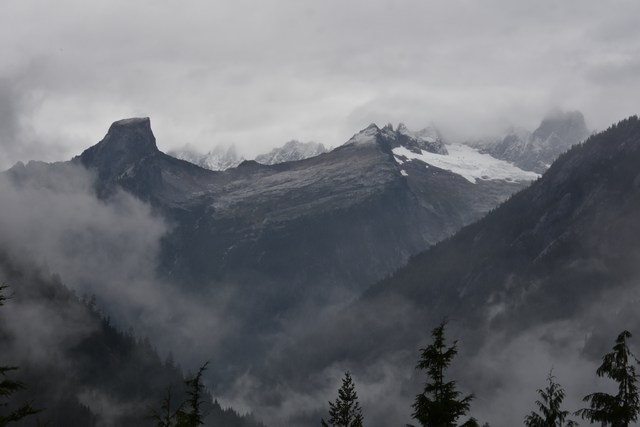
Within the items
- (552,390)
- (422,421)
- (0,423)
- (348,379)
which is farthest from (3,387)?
(348,379)

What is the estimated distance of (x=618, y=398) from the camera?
1618 inches

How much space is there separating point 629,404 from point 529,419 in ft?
16.2

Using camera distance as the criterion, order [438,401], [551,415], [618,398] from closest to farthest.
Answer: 1. [618,398]
2. [551,415]
3. [438,401]

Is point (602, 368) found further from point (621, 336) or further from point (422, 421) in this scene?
point (422, 421)

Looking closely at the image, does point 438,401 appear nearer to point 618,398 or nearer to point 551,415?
point 551,415

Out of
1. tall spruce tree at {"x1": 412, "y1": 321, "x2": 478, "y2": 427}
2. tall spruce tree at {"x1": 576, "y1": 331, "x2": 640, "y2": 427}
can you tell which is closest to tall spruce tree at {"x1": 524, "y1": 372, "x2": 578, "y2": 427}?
tall spruce tree at {"x1": 576, "y1": 331, "x2": 640, "y2": 427}

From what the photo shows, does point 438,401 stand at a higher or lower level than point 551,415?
higher

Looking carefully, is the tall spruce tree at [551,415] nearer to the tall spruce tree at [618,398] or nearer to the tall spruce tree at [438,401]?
the tall spruce tree at [618,398]

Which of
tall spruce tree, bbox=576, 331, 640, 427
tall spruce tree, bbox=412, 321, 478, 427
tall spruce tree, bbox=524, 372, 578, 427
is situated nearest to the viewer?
tall spruce tree, bbox=576, 331, 640, 427

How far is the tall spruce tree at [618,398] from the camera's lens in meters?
40.3

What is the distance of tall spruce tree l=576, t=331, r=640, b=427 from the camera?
132 feet

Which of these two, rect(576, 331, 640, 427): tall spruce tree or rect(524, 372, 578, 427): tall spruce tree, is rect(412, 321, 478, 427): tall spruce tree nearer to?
rect(524, 372, 578, 427): tall spruce tree

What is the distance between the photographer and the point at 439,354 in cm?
5006

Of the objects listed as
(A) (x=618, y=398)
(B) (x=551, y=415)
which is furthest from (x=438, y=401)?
(A) (x=618, y=398)
